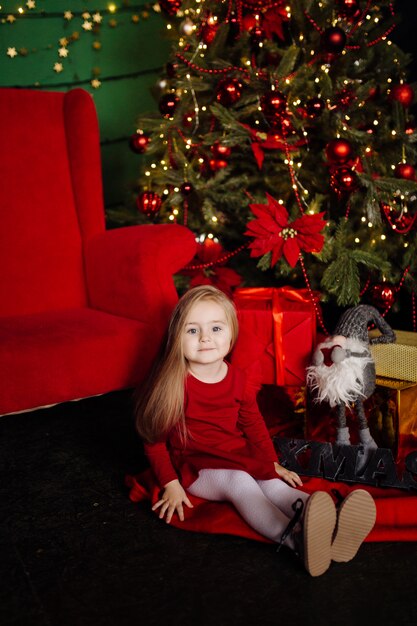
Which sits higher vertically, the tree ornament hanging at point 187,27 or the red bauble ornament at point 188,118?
the tree ornament hanging at point 187,27

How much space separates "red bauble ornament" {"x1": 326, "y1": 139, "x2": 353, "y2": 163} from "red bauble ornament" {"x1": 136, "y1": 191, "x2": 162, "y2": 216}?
741 millimetres

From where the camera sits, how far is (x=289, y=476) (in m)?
1.55

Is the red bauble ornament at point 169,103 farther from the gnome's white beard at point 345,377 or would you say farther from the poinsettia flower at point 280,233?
the gnome's white beard at point 345,377

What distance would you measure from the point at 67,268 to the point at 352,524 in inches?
53.8

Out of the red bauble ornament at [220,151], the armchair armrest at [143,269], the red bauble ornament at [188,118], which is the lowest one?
the armchair armrest at [143,269]

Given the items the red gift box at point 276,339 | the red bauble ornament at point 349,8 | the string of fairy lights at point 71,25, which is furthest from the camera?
the string of fairy lights at point 71,25

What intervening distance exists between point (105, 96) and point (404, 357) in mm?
2176

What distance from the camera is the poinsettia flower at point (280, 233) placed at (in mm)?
2115

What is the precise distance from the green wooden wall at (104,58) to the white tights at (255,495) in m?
1.80

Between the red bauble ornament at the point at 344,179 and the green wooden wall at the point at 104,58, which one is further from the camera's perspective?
the green wooden wall at the point at 104,58

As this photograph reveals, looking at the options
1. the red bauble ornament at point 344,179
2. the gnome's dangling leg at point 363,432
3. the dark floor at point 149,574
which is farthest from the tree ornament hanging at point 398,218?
the dark floor at point 149,574

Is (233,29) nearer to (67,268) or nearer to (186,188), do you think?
(186,188)

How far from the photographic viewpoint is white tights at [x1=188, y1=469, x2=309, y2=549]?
135cm

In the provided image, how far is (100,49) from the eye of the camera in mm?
3111
